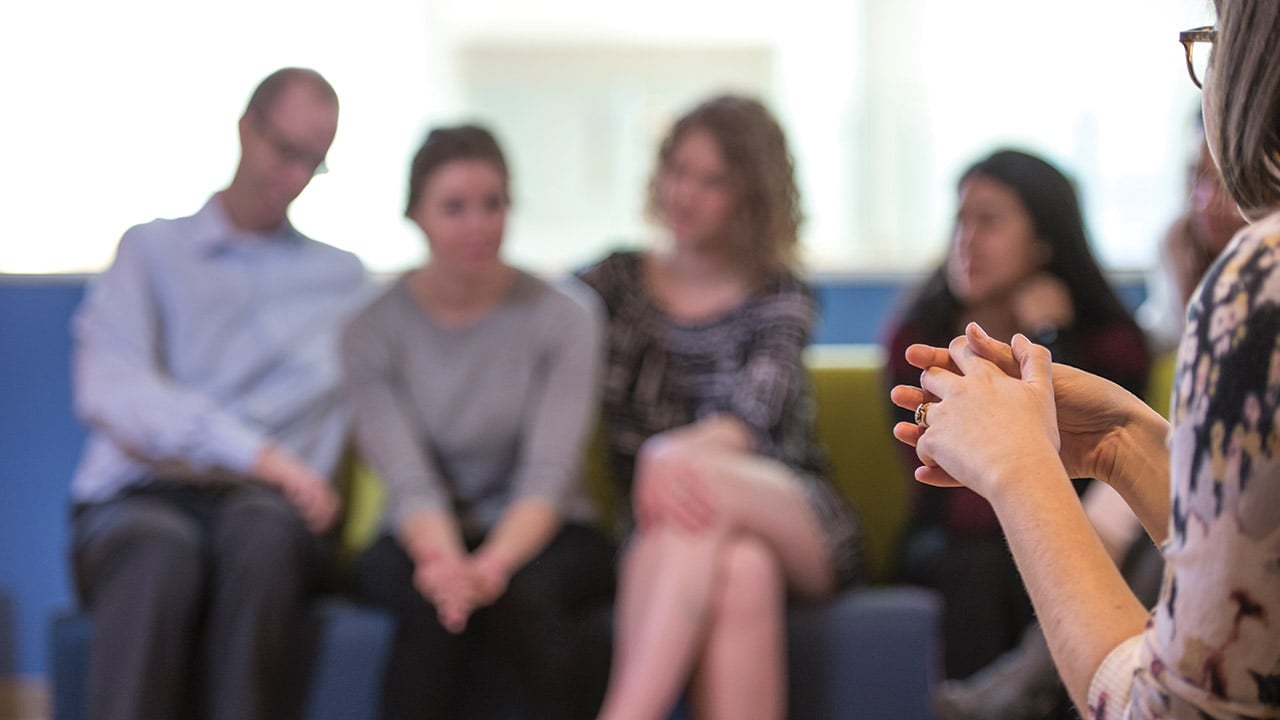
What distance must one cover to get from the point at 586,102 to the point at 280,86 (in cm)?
331

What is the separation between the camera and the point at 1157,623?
2.09 feet

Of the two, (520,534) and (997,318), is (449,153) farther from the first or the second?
(997,318)

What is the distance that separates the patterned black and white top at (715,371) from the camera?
1.76m

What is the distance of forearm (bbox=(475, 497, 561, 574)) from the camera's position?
5.09 feet

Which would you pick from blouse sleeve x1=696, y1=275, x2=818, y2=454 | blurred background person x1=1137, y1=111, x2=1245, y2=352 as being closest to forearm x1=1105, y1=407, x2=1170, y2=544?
blurred background person x1=1137, y1=111, x2=1245, y2=352

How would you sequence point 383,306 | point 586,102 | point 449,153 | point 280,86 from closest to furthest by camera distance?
point 280,86, point 449,153, point 383,306, point 586,102

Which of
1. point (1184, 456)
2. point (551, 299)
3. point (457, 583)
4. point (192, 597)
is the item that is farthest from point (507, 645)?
point (1184, 456)

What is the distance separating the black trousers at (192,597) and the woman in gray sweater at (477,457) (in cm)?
15

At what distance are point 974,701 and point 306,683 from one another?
0.76 meters

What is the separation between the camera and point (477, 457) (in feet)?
5.53

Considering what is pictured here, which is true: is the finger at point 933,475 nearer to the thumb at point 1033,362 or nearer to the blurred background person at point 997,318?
the thumb at point 1033,362

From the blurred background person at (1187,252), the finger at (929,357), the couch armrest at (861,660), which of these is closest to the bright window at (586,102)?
the blurred background person at (1187,252)

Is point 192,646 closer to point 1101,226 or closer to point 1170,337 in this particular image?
point 1170,337

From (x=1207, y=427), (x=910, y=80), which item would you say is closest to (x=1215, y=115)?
(x=1207, y=427)
